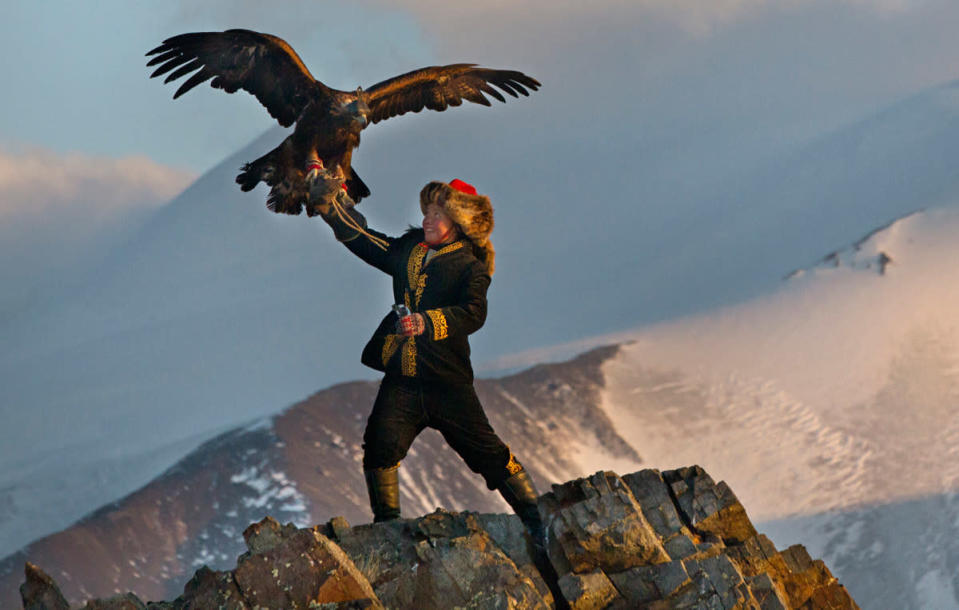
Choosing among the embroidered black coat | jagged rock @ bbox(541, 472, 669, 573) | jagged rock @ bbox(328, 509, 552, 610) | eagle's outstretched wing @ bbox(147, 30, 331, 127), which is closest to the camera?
jagged rock @ bbox(328, 509, 552, 610)

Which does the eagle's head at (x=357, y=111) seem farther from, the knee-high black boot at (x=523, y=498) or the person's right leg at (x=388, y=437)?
the knee-high black boot at (x=523, y=498)

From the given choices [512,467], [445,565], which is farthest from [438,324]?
[445,565]

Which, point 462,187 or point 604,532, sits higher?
point 462,187

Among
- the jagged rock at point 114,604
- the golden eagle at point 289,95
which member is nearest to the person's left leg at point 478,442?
the golden eagle at point 289,95

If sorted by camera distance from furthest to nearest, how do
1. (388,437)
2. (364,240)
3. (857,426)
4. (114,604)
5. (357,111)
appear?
1. (857,426)
2. (357,111)
3. (364,240)
4. (388,437)
5. (114,604)

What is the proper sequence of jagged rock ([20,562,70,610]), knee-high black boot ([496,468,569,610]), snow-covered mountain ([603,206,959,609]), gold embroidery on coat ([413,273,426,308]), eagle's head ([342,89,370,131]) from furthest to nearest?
1. snow-covered mountain ([603,206,959,609])
2. eagle's head ([342,89,370,131])
3. gold embroidery on coat ([413,273,426,308])
4. knee-high black boot ([496,468,569,610])
5. jagged rock ([20,562,70,610])

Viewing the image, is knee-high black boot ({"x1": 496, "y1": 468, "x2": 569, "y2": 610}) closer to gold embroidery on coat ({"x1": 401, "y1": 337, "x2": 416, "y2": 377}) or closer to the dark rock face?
gold embroidery on coat ({"x1": 401, "y1": 337, "x2": 416, "y2": 377})

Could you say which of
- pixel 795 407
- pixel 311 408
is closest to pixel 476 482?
pixel 311 408

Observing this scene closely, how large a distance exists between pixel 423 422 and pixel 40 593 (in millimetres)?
3424

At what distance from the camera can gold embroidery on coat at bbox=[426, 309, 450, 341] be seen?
10.3 meters

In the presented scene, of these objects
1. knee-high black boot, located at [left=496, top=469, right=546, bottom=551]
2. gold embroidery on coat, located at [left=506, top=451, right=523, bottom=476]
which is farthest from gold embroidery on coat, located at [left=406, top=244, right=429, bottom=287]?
knee-high black boot, located at [left=496, top=469, right=546, bottom=551]

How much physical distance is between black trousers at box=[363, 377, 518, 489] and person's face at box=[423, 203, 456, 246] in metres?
1.29

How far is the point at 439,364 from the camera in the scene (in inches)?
420

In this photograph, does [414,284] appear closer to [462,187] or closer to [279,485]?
[462,187]
